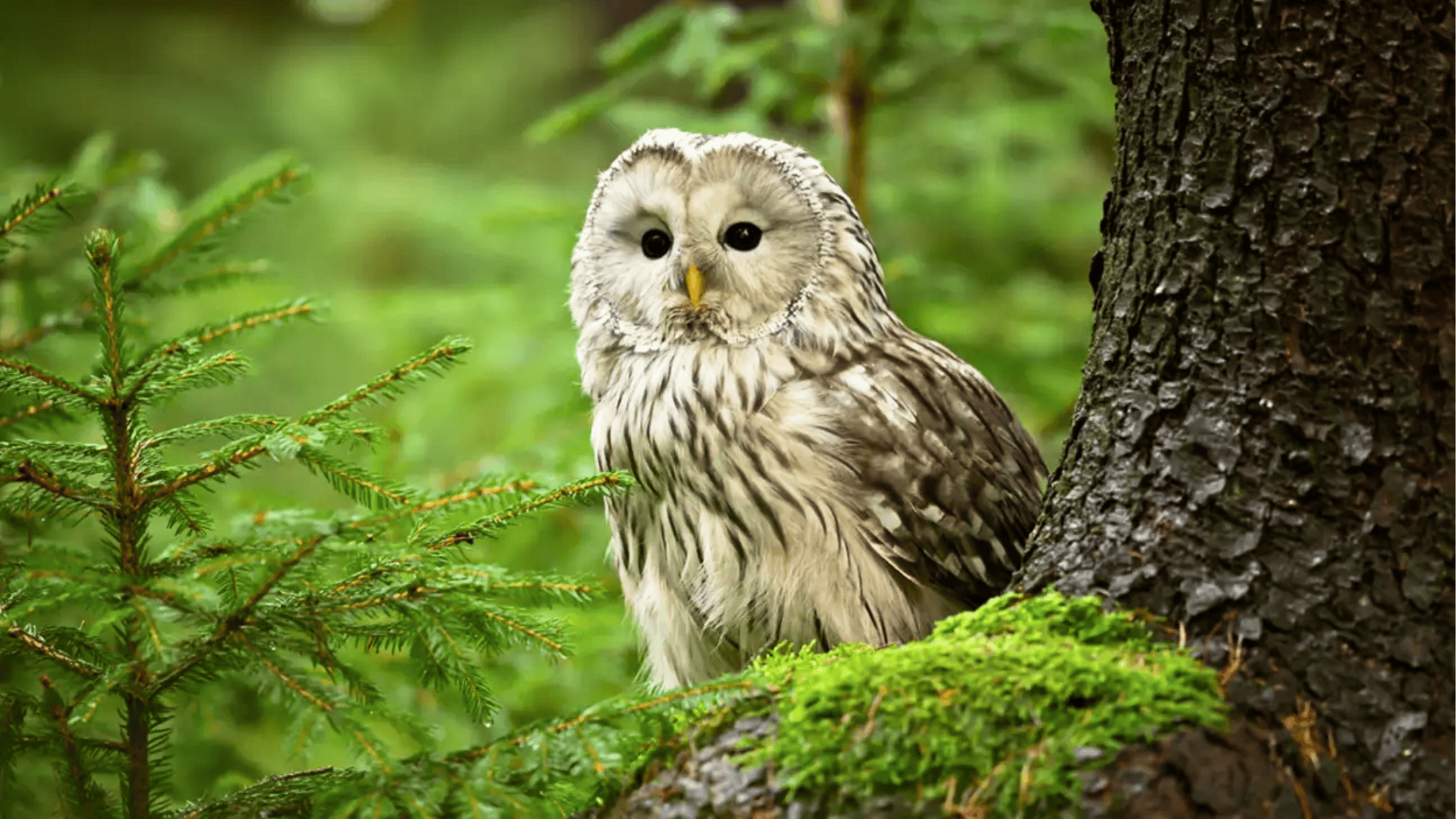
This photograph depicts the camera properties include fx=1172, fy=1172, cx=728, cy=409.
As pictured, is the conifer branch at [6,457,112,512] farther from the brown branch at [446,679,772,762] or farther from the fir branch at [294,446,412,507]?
the brown branch at [446,679,772,762]

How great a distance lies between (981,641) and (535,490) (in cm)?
71

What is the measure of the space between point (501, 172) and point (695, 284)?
5696 millimetres

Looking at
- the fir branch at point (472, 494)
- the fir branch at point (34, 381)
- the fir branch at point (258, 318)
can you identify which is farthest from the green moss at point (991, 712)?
the fir branch at point (258, 318)

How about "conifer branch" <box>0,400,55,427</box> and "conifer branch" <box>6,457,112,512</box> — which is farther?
"conifer branch" <box>0,400,55,427</box>

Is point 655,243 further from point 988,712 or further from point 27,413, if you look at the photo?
point 988,712

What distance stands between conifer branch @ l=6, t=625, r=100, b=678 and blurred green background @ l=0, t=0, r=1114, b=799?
2.02 ft

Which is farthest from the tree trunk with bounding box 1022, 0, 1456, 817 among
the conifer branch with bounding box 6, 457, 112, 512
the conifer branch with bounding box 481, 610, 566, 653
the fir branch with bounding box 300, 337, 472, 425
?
the conifer branch with bounding box 6, 457, 112, 512

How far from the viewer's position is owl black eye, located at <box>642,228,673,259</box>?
9.09ft

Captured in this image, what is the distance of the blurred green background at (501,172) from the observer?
376 cm

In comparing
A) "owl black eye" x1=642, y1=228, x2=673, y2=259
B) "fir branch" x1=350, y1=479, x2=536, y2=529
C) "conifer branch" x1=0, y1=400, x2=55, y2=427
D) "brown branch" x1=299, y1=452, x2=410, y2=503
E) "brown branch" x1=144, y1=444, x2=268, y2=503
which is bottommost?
"fir branch" x1=350, y1=479, x2=536, y2=529

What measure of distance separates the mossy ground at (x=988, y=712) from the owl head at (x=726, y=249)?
1134mm

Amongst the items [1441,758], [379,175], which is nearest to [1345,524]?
[1441,758]

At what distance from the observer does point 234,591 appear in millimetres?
1591

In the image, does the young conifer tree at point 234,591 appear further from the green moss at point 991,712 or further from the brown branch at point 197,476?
the green moss at point 991,712
